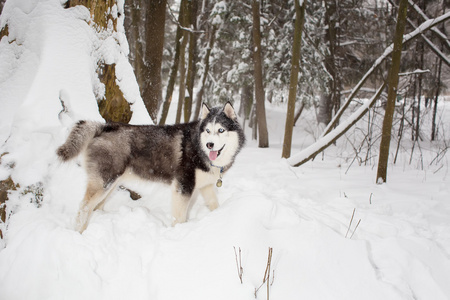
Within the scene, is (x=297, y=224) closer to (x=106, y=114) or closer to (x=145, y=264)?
(x=145, y=264)

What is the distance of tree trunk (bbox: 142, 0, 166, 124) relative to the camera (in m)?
5.96

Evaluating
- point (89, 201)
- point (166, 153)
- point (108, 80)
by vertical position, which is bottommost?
point (89, 201)

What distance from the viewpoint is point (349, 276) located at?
2.33 m

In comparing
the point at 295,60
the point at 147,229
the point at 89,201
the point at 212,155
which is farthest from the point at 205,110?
the point at 295,60

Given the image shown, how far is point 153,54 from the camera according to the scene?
6156 mm

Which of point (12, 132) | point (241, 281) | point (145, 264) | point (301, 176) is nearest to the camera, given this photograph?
point (241, 281)

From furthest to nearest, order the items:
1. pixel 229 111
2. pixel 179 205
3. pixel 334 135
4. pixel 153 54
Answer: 1. pixel 153 54
2. pixel 334 135
3. pixel 229 111
4. pixel 179 205

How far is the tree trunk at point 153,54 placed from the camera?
5961 millimetres

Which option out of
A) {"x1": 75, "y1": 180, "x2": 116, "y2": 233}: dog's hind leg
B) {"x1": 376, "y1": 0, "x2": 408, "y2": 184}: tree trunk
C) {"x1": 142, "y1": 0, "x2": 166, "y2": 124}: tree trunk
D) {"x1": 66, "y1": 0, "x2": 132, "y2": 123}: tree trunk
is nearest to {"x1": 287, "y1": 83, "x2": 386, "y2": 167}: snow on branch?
{"x1": 376, "y1": 0, "x2": 408, "y2": 184}: tree trunk

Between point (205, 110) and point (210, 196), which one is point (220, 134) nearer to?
point (205, 110)

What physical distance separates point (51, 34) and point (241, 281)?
12.7 feet

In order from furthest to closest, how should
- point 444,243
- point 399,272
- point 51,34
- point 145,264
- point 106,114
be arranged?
point 106,114 → point 51,34 → point 444,243 → point 145,264 → point 399,272

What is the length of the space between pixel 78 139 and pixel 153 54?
3.70 meters

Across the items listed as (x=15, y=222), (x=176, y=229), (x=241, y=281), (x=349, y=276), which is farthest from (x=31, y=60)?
(x=349, y=276)
